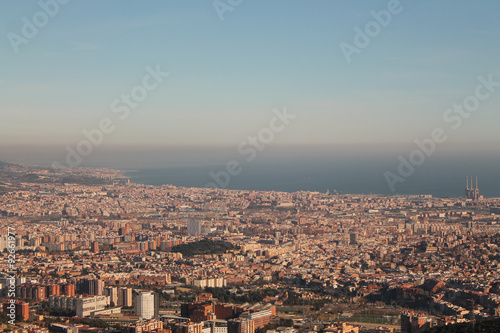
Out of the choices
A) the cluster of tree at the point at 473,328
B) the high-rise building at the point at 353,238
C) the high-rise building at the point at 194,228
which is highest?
the high-rise building at the point at 194,228

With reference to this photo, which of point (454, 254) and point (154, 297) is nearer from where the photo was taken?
point (154, 297)

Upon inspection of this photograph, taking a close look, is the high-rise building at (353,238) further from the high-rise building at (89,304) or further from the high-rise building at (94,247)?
the high-rise building at (89,304)

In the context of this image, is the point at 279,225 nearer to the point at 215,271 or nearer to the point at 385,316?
the point at 215,271

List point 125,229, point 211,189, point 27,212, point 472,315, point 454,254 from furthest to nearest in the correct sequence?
point 211,189
point 27,212
point 125,229
point 454,254
point 472,315

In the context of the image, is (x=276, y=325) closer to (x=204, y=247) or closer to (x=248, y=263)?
(x=248, y=263)

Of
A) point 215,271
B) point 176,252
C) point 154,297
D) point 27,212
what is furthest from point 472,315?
point 27,212

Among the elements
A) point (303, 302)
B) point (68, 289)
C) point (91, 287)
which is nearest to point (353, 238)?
point (303, 302)

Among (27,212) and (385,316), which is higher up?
(27,212)

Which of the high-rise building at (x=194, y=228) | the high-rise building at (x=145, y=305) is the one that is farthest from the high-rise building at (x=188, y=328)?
the high-rise building at (x=194, y=228)
